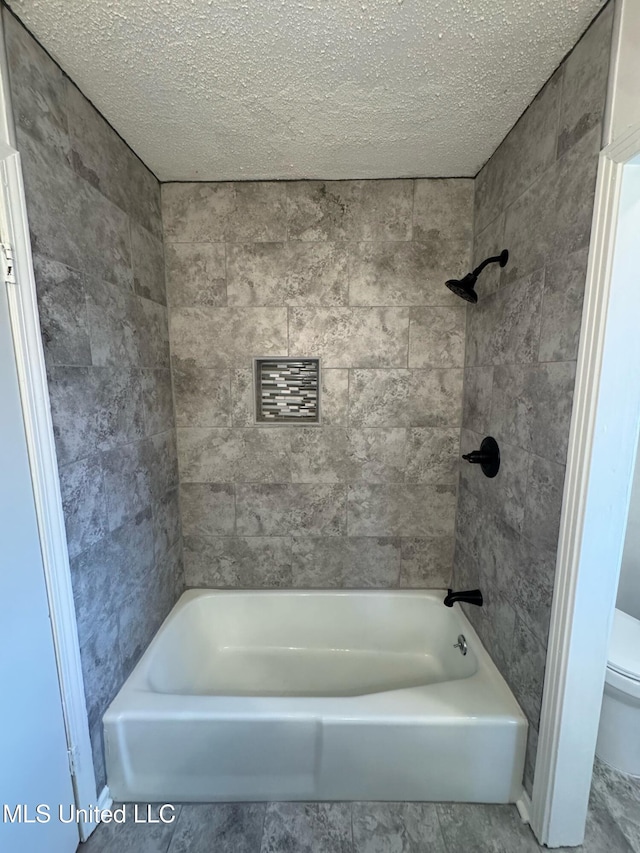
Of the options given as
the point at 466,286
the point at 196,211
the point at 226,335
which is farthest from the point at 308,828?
the point at 196,211

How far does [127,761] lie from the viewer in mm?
1169

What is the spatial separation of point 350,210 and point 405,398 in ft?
3.03

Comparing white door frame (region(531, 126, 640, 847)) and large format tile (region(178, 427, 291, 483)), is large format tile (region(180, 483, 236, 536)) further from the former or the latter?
white door frame (region(531, 126, 640, 847))

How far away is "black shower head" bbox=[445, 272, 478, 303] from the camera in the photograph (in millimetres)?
1396

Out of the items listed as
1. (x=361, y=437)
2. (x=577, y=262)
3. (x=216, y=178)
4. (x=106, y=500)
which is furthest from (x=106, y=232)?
(x=577, y=262)

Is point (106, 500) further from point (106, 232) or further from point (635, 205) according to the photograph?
point (635, 205)

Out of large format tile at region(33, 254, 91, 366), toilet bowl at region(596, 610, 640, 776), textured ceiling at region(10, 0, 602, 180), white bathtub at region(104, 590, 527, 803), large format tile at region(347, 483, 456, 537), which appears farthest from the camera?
large format tile at region(347, 483, 456, 537)

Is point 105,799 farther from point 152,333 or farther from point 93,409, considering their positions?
point 152,333

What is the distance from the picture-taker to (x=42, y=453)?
3.00 ft

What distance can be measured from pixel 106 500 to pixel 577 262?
1639 millimetres

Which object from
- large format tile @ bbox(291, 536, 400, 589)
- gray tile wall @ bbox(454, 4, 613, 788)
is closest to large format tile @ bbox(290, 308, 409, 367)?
gray tile wall @ bbox(454, 4, 613, 788)

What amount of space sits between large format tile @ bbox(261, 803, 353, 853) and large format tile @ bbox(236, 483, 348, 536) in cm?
98

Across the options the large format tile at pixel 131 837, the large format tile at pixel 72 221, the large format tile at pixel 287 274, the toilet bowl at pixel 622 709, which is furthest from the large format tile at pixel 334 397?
the large format tile at pixel 131 837

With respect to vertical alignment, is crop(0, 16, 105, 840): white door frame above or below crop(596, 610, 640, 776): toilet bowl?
above
